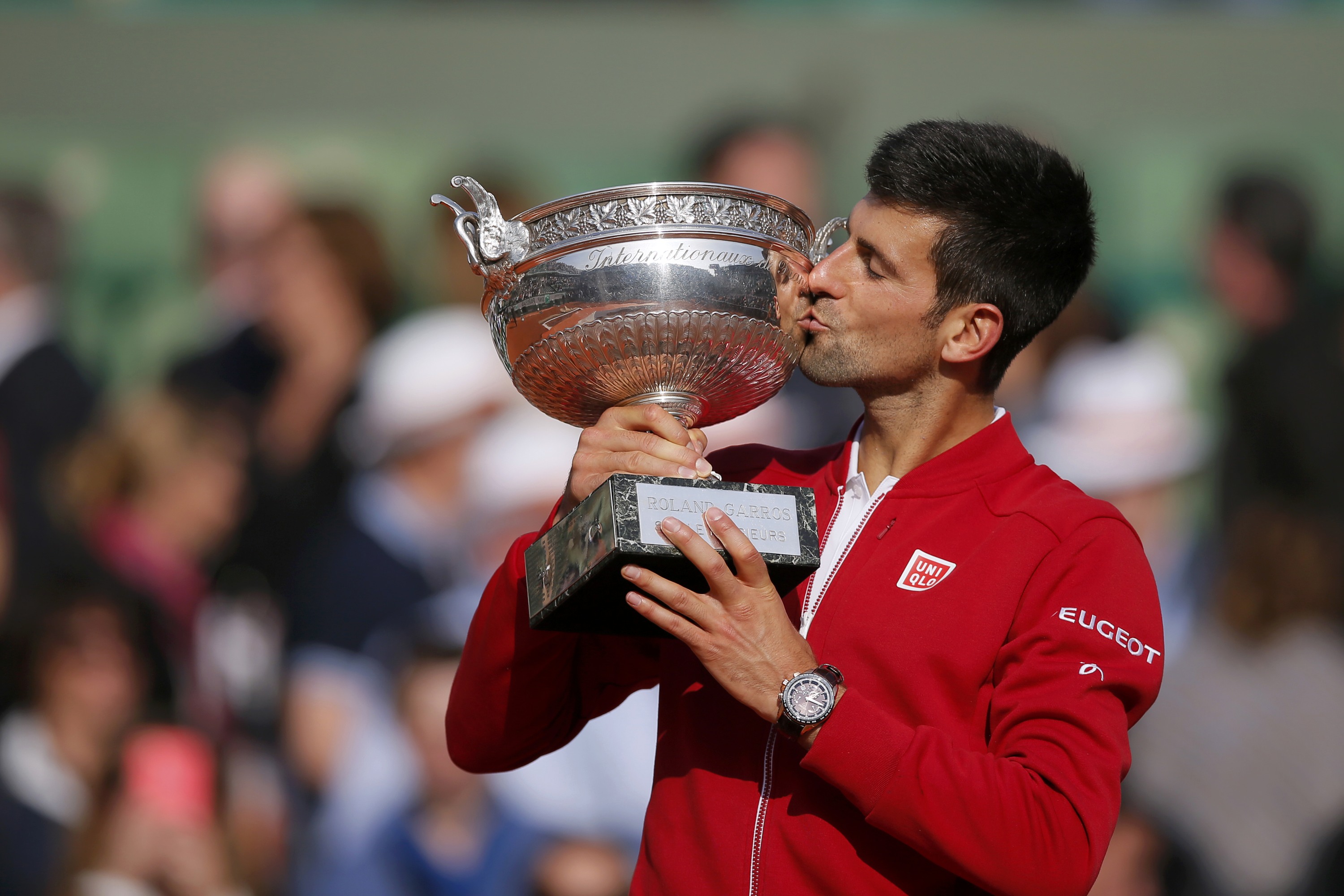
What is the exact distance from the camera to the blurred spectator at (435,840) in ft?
16.1

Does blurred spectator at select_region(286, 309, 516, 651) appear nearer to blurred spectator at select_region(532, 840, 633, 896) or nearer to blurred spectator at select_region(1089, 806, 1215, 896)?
blurred spectator at select_region(532, 840, 633, 896)

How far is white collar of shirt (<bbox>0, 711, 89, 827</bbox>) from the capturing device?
5355 mm

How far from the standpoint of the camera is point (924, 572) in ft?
7.24

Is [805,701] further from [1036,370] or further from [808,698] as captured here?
[1036,370]

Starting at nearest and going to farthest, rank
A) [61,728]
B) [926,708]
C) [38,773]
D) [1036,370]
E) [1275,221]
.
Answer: [926,708] < [38,773] < [61,728] < [1036,370] < [1275,221]

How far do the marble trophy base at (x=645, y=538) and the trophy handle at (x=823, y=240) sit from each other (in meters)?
0.47

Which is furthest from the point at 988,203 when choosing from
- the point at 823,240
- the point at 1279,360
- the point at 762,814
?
the point at 1279,360

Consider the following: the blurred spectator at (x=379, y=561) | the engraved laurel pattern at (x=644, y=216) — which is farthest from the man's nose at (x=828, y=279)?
the blurred spectator at (x=379, y=561)

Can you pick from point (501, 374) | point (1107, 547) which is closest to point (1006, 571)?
point (1107, 547)

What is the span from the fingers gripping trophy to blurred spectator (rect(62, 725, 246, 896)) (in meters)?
3.52

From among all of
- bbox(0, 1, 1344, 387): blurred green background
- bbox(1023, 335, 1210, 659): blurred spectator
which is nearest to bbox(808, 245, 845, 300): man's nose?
bbox(1023, 335, 1210, 659): blurred spectator

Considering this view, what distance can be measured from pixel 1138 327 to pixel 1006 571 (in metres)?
5.76

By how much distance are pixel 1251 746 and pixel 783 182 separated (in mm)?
2506

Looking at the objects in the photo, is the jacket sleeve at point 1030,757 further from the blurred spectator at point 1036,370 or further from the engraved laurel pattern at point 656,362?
the blurred spectator at point 1036,370
